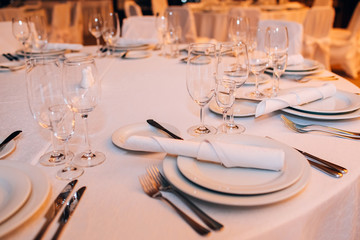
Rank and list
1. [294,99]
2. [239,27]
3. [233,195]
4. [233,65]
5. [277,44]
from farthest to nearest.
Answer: [239,27] → [277,44] → [294,99] → [233,65] → [233,195]

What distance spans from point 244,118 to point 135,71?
2.67 ft

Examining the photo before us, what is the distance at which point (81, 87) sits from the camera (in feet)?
2.56

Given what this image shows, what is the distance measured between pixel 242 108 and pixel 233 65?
0.23 meters

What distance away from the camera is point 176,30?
6.53 feet

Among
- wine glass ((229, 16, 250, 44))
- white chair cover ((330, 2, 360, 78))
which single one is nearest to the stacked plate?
wine glass ((229, 16, 250, 44))

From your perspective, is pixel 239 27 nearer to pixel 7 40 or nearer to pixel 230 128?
pixel 230 128

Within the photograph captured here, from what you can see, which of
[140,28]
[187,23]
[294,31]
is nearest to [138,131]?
[294,31]

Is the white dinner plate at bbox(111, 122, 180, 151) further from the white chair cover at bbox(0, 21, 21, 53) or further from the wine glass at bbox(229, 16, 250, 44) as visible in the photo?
the white chair cover at bbox(0, 21, 21, 53)

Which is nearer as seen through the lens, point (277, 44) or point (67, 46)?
point (277, 44)

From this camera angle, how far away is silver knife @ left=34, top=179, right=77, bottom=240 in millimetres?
596

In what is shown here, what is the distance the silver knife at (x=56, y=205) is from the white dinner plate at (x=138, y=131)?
223mm

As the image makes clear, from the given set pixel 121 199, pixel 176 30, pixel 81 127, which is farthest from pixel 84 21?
pixel 121 199

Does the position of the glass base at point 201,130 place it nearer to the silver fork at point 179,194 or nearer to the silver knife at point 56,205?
the silver fork at point 179,194

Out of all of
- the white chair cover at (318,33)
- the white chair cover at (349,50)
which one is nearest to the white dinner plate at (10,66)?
the white chair cover at (318,33)
